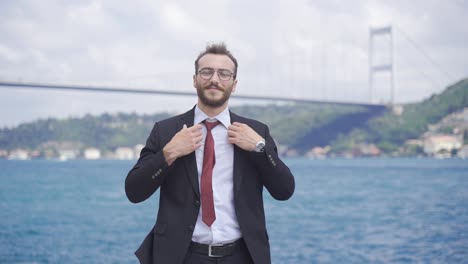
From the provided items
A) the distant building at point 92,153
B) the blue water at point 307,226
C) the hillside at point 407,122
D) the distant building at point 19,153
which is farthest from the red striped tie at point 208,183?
the distant building at point 19,153

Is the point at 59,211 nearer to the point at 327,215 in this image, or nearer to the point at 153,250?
the point at 327,215

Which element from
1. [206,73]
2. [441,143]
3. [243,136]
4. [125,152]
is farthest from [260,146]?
[125,152]

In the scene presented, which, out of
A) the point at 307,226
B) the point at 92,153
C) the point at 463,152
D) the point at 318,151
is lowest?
the point at 92,153

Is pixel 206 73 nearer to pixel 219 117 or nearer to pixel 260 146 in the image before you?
pixel 219 117

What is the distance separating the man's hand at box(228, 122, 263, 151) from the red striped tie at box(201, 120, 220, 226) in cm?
7

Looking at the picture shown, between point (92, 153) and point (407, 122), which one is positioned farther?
point (92, 153)

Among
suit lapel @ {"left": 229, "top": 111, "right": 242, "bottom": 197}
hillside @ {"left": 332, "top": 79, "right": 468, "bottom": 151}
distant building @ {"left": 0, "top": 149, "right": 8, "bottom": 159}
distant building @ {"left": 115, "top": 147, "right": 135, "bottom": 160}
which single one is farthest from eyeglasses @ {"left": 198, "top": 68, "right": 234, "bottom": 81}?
distant building @ {"left": 0, "top": 149, "right": 8, "bottom": 159}

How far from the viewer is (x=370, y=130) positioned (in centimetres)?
5894

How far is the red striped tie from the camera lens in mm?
1939

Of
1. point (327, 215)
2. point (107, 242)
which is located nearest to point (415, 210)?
point (327, 215)

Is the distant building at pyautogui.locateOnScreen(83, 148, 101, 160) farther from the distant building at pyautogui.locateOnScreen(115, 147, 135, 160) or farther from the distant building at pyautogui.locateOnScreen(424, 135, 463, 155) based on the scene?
the distant building at pyautogui.locateOnScreen(424, 135, 463, 155)

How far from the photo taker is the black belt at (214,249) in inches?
76.8

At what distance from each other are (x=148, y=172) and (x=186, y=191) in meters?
0.13

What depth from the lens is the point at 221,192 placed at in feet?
6.52
